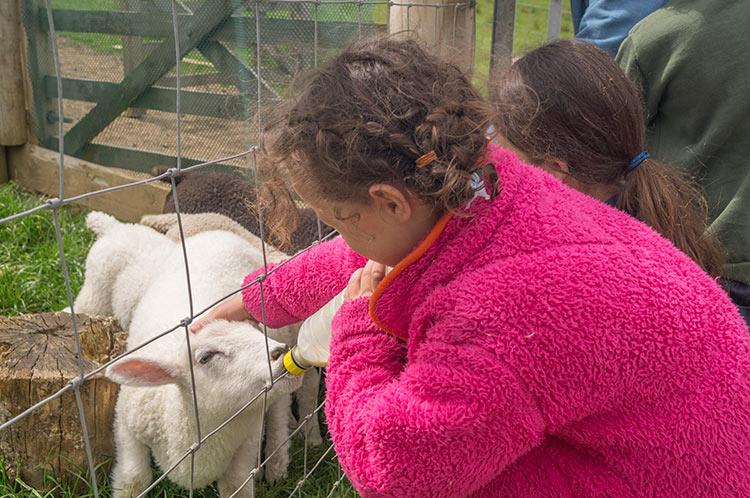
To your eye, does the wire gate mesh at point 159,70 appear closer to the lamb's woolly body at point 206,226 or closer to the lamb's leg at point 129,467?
the lamb's woolly body at point 206,226

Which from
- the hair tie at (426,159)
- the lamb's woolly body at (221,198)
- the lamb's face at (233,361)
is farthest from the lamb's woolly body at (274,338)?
the hair tie at (426,159)

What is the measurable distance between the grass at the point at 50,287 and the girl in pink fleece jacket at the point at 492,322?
1.29 m

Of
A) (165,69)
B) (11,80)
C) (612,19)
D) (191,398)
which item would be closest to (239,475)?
(191,398)

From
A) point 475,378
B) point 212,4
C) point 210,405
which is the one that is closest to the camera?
point 475,378

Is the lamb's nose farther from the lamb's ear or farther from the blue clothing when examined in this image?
the blue clothing

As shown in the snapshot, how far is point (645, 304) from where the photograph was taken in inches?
47.2

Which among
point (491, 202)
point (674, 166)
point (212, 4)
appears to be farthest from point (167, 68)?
point (491, 202)

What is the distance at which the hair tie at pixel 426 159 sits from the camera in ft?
3.84

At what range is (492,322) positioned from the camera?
1.15 m

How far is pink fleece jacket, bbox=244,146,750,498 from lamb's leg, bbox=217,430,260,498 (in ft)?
3.82

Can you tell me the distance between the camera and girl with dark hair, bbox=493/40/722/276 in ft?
5.85

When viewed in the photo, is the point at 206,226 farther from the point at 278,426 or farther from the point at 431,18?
the point at 431,18

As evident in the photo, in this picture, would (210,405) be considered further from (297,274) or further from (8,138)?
(8,138)

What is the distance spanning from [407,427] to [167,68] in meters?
4.18
